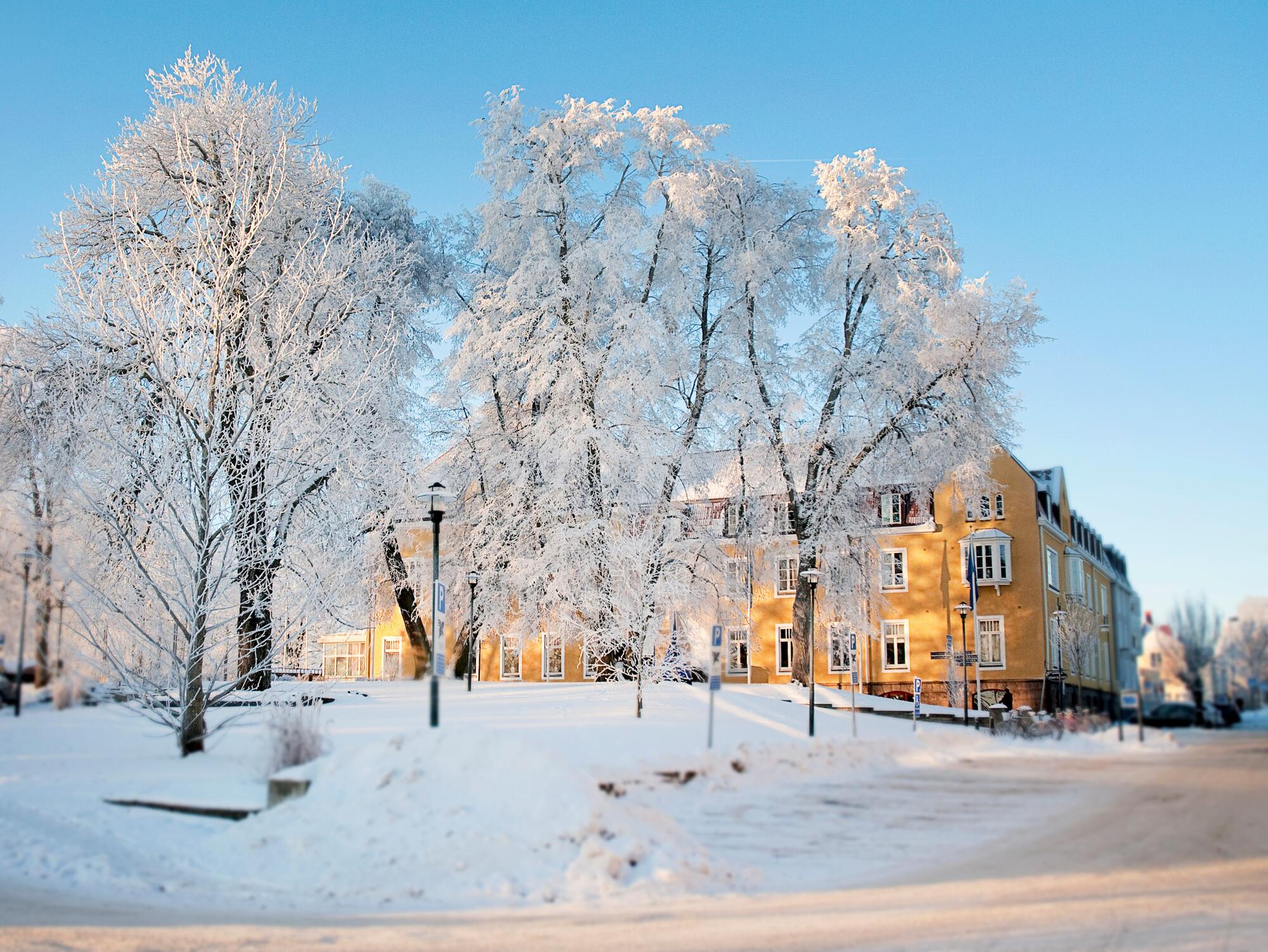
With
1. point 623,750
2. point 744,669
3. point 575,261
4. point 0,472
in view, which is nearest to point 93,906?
point 623,750

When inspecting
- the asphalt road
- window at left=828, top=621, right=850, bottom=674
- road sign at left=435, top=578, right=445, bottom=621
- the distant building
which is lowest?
the asphalt road

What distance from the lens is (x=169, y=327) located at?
15891 mm

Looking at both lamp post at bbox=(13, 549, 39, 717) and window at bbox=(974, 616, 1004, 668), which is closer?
lamp post at bbox=(13, 549, 39, 717)

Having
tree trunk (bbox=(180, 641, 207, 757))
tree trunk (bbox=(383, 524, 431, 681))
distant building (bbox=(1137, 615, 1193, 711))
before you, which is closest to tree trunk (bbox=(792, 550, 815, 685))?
tree trunk (bbox=(383, 524, 431, 681))

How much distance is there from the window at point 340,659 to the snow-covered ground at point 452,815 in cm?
454

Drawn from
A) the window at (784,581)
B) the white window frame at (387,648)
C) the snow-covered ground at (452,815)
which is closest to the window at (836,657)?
the window at (784,581)

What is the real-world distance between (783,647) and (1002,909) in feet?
124

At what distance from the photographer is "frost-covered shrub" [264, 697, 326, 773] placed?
38.2 feet

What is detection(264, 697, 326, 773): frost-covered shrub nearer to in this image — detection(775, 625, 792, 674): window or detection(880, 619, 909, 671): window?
detection(880, 619, 909, 671): window

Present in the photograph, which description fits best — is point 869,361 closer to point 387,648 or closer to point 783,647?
point 783,647

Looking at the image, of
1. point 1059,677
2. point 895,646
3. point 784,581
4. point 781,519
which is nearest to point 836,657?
point 895,646

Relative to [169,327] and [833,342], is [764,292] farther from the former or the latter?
[169,327]

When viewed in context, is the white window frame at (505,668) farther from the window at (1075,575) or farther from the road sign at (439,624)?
the window at (1075,575)

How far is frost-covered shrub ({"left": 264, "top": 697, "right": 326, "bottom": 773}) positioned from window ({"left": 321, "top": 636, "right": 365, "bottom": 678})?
4.64 metres
